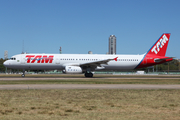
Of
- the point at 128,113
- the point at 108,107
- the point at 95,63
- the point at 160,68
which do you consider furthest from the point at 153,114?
the point at 160,68

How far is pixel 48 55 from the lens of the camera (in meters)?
41.9

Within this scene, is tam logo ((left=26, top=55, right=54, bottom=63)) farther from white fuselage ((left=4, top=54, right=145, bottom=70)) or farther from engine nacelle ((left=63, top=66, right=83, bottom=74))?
engine nacelle ((left=63, top=66, right=83, bottom=74))

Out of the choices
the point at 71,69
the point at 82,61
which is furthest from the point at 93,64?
the point at 71,69

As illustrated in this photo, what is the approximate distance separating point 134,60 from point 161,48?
6.77 meters

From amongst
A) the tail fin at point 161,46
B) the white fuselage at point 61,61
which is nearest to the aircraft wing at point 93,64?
the white fuselage at point 61,61

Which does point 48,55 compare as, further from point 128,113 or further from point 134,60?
point 128,113

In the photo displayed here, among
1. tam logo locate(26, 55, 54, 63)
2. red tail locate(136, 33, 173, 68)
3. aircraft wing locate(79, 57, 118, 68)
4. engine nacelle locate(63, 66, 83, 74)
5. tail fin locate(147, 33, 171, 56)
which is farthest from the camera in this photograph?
tail fin locate(147, 33, 171, 56)

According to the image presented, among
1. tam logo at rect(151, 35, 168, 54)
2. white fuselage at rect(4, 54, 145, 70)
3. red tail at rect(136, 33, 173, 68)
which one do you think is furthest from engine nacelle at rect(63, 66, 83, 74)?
tam logo at rect(151, 35, 168, 54)

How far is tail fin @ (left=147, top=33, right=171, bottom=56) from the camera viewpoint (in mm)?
46862

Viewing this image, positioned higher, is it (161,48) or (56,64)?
(161,48)

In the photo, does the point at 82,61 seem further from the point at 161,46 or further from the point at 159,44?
the point at 161,46

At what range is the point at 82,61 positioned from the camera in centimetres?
4303

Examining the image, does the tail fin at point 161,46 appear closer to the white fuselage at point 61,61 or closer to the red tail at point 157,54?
the red tail at point 157,54

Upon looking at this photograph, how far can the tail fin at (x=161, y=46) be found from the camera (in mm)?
46862
